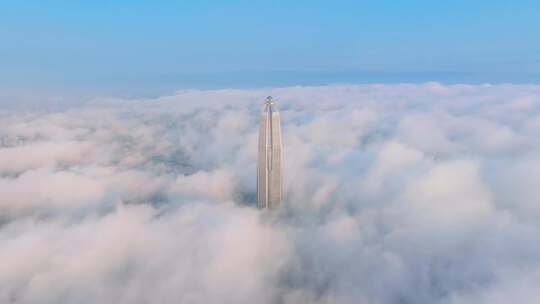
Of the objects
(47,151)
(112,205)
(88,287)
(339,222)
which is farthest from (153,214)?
(47,151)

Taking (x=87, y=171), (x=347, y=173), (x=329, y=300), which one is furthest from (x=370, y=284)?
(x=87, y=171)

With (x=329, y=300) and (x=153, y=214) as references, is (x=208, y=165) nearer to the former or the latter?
(x=153, y=214)

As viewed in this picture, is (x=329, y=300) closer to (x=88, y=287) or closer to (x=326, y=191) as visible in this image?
(x=88, y=287)

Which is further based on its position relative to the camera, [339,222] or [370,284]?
[339,222]

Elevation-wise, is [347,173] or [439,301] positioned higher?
[347,173]

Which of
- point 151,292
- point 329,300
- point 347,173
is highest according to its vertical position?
point 347,173

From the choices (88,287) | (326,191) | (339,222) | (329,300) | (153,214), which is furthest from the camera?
(326,191)

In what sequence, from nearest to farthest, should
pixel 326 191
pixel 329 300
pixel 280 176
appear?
1. pixel 329 300
2. pixel 280 176
3. pixel 326 191
